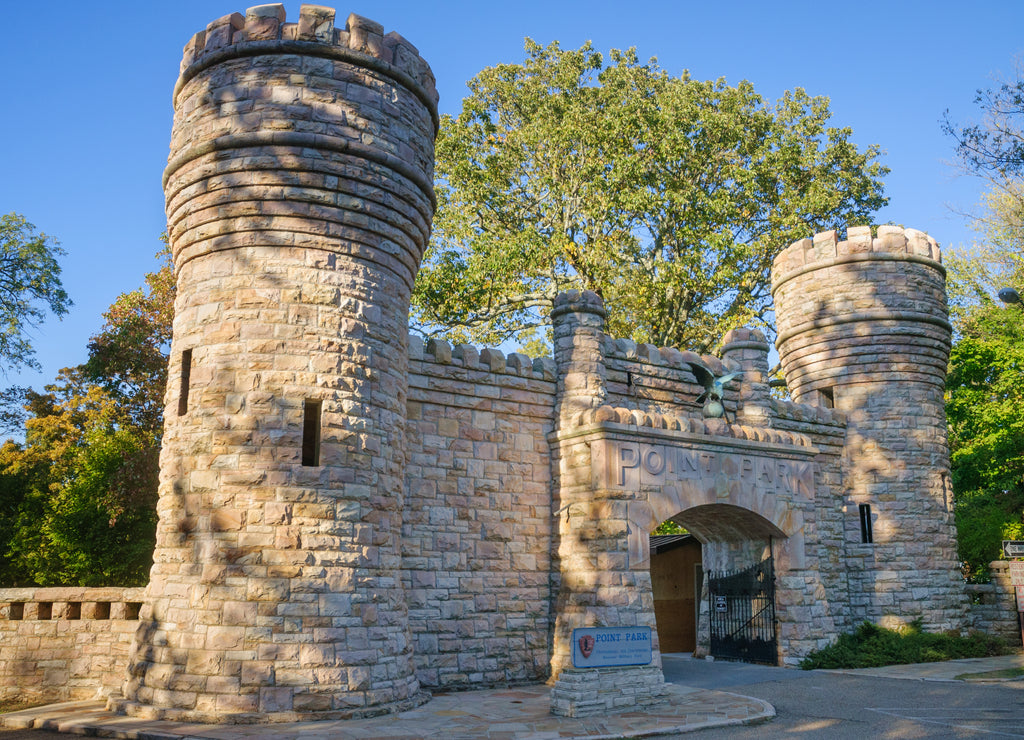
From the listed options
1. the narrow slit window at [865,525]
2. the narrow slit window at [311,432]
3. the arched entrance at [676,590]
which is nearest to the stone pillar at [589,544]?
the narrow slit window at [311,432]

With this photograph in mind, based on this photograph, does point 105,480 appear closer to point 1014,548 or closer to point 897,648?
point 897,648

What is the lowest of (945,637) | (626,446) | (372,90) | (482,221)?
(945,637)

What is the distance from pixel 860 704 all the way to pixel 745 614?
413cm

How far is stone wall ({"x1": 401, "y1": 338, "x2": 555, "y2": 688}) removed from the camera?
420 inches

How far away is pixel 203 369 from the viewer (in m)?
9.20

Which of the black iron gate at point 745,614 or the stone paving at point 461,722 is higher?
the black iron gate at point 745,614

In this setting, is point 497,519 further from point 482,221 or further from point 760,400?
point 482,221

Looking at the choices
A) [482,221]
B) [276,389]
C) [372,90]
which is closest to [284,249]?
[276,389]

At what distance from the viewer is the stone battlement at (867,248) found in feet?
Answer: 53.0

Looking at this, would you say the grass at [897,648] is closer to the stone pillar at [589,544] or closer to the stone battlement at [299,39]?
the stone pillar at [589,544]

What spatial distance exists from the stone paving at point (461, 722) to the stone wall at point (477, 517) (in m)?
0.89

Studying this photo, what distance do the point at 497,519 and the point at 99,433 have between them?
37.8 ft

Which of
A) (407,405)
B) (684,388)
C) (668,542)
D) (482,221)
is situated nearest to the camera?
(407,405)

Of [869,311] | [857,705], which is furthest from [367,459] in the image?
[869,311]
